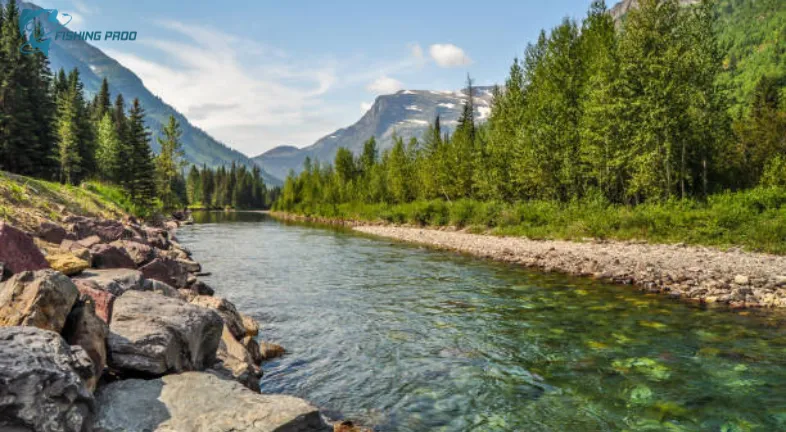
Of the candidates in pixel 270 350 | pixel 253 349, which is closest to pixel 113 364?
pixel 253 349

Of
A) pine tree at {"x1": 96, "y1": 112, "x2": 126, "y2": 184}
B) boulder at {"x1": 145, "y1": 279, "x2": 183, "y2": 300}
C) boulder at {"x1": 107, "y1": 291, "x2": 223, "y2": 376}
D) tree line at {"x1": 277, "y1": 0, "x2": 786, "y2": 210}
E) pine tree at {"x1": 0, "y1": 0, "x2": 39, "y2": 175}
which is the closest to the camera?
boulder at {"x1": 107, "y1": 291, "x2": 223, "y2": 376}

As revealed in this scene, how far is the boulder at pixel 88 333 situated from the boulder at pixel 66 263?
384cm

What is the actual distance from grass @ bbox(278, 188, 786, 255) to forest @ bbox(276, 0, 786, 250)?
0.09 m

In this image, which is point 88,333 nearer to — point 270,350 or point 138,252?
point 270,350

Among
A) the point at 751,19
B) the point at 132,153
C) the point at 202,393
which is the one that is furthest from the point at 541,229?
the point at 751,19

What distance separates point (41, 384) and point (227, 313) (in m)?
6.68

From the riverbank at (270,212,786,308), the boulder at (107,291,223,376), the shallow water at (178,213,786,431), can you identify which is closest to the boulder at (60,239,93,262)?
the boulder at (107,291,223,376)

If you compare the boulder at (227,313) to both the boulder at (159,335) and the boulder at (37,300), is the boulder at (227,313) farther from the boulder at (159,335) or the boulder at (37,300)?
the boulder at (37,300)

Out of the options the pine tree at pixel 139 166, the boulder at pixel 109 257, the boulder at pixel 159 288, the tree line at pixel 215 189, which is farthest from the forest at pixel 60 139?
the tree line at pixel 215 189

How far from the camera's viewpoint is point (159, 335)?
608 cm

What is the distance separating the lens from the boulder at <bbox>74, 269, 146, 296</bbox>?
831cm

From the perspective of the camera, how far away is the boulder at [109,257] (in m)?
11.0

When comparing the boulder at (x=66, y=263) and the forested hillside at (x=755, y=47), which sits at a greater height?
the forested hillside at (x=755, y=47)

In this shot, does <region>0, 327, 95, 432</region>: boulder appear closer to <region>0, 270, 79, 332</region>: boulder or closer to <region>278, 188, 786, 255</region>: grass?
<region>0, 270, 79, 332</region>: boulder
